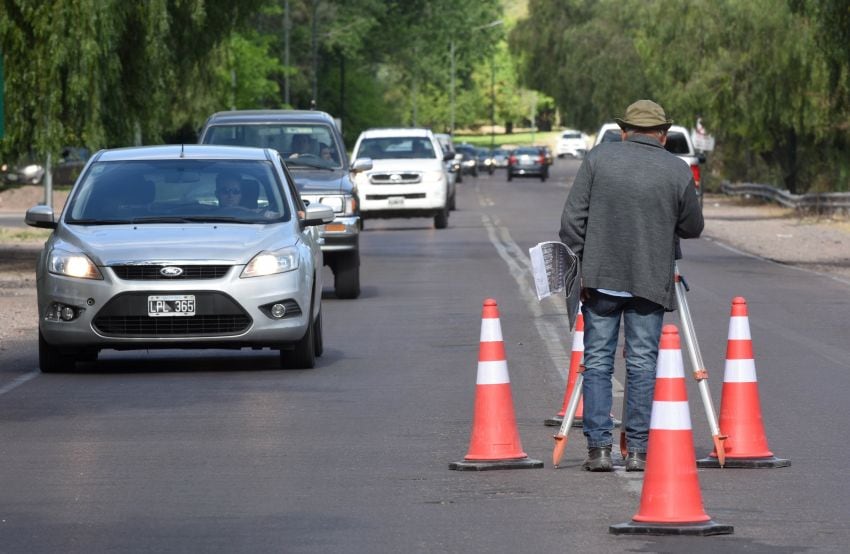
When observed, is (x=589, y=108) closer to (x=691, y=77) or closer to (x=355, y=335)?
(x=691, y=77)

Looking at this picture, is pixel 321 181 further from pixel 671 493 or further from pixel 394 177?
pixel 394 177

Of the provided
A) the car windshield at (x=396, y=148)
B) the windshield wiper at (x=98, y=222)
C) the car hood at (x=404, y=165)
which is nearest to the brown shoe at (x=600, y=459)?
the windshield wiper at (x=98, y=222)

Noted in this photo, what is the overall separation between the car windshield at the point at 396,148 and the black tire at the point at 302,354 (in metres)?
25.0

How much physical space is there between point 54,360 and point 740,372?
6.35 metres

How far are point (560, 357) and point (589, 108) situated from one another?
236 feet

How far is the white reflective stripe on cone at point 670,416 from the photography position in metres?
8.02

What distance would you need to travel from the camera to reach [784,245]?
36656mm

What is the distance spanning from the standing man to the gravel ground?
884cm

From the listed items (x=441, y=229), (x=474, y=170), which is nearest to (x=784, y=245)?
(x=441, y=229)

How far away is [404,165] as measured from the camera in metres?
39.3

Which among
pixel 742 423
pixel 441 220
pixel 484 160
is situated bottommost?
pixel 484 160

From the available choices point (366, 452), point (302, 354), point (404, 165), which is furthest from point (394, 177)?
point (366, 452)

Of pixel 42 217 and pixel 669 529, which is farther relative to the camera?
pixel 42 217

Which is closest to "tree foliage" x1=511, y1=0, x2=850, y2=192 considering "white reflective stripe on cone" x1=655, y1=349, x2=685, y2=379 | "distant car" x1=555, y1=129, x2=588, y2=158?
"white reflective stripe on cone" x1=655, y1=349, x2=685, y2=379
